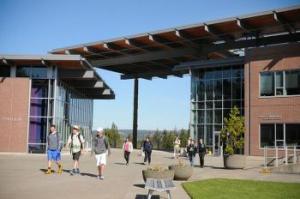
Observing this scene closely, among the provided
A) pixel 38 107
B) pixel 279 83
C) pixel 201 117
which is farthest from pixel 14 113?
pixel 279 83

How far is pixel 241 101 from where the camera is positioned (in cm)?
4247

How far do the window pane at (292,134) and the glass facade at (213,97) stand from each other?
6.16m

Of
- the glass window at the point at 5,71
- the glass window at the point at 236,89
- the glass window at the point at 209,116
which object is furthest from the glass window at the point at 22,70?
the glass window at the point at 236,89

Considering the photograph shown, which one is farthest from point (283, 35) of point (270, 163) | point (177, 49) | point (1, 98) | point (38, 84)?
point (1, 98)

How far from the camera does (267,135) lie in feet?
122

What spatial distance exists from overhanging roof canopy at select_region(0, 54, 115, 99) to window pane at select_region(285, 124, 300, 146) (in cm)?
1596

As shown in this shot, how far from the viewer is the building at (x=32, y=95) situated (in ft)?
119

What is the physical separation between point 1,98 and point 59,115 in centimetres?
506

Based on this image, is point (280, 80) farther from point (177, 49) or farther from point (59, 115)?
point (59, 115)

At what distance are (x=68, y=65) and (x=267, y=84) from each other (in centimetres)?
1546

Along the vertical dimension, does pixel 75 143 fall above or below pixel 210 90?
below

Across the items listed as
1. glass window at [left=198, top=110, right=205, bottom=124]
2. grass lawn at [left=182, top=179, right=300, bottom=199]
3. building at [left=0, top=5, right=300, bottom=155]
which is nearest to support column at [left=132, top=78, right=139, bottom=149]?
building at [left=0, top=5, right=300, bottom=155]

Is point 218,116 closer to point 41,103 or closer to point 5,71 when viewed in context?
point 41,103

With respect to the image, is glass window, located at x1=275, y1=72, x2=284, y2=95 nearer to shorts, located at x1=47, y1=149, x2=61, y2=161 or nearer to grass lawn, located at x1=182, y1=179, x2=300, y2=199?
grass lawn, located at x1=182, y1=179, x2=300, y2=199
